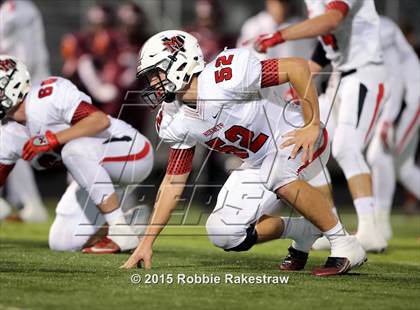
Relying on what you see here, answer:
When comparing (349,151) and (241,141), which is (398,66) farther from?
(241,141)

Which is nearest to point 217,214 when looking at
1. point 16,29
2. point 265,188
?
point 265,188

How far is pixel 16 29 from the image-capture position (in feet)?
32.1

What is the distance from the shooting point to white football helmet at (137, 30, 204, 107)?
510 cm

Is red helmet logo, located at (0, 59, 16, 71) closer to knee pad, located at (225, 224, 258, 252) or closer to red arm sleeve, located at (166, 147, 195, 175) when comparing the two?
red arm sleeve, located at (166, 147, 195, 175)

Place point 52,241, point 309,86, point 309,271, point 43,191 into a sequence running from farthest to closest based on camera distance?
point 43,191 < point 52,241 < point 309,271 < point 309,86

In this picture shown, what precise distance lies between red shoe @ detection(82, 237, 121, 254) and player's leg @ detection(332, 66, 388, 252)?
1.45 m

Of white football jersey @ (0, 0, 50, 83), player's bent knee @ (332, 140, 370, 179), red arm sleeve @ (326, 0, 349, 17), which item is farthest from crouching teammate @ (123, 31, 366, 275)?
white football jersey @ (0, 0, 50, 83)

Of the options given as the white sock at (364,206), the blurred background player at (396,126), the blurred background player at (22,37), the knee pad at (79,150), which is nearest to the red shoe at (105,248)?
the knee pad at (79,150)

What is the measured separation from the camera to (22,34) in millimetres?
9797

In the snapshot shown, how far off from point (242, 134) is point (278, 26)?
444 cm

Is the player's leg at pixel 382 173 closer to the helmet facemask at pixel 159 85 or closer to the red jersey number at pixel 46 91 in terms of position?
the red jersey number at pixel 46 91

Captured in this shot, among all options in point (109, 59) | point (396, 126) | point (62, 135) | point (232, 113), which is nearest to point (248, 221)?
point (232, 113)

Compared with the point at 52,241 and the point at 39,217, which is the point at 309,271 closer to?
the point at 52,241

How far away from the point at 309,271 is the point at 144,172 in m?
1.62
